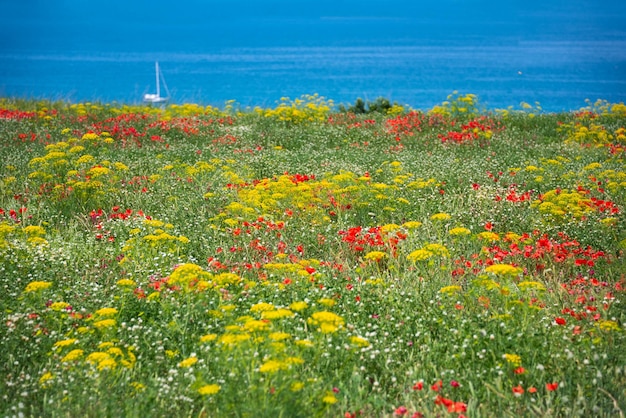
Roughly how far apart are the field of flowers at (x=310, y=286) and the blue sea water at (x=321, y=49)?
38.0 feet

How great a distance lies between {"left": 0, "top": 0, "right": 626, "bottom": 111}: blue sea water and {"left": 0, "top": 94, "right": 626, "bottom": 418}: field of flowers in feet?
38.0

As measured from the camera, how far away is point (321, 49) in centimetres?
11550

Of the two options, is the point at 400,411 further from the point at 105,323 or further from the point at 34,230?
the point at 34,230

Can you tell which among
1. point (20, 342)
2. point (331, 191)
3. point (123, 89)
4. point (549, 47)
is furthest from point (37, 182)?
point (549, 47)

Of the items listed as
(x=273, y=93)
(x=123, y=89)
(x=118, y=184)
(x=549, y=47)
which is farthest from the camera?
(x=549, y=47)

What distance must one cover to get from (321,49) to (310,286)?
11250 centimetres

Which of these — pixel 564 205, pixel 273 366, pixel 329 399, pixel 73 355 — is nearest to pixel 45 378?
pixel 73 355

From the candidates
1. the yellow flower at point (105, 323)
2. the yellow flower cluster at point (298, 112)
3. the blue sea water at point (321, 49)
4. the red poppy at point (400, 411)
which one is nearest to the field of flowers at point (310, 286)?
the red poppy at point (400, 411)

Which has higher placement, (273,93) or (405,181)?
(405,181)

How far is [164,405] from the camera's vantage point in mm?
4637

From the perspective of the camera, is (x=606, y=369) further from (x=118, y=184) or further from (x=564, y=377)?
(x=118, y=184)

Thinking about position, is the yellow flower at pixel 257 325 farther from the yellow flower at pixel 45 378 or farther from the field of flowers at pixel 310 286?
the yellow flower at pixel 45 378

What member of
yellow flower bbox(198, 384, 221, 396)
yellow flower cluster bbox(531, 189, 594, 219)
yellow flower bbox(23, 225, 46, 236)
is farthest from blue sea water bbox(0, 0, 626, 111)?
yellow flower bbox(198, 384, 221, 396)

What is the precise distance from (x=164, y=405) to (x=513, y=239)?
418 cm
